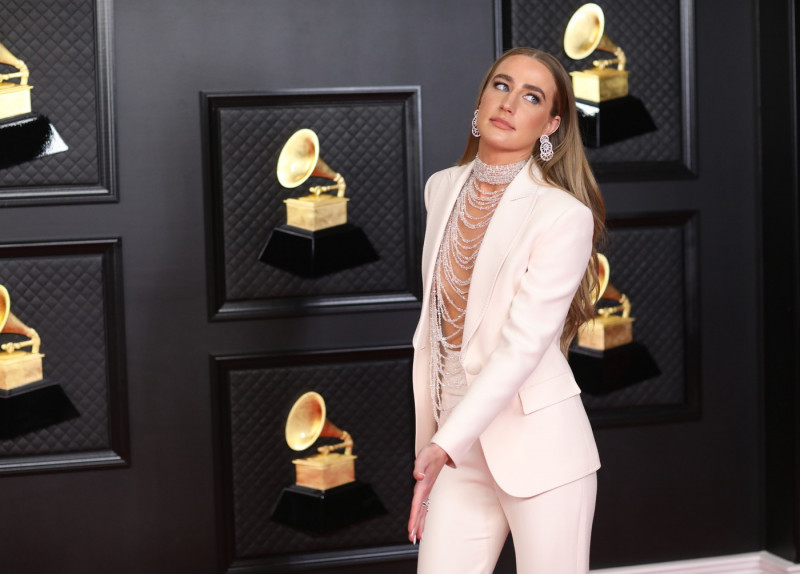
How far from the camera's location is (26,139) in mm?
3004

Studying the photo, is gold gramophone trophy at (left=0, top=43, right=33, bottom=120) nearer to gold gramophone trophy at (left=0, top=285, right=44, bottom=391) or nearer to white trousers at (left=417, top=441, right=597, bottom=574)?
gold gramophone trophy at (left=0, top=285, right=44, bottom=391)

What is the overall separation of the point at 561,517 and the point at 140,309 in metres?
1.42

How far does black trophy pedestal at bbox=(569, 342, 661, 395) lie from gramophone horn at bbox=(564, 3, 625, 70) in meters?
0.87

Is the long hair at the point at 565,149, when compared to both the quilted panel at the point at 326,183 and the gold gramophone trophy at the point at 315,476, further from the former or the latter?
the gold gramophone trophy at the point at 315,476

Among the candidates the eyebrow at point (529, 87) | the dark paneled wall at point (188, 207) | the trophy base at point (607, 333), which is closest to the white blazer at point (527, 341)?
the eyebrow at point (529, 87)

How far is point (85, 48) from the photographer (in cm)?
302

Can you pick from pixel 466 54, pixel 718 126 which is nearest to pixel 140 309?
pixel 466 54

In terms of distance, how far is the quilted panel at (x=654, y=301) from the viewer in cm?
347

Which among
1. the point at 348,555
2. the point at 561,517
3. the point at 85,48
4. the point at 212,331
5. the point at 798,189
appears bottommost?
the point at 348,555

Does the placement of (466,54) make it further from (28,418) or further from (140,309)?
(28,418)

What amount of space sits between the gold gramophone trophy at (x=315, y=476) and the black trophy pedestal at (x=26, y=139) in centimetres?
99

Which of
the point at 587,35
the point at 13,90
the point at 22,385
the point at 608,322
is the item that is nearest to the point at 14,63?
the point at 13,90

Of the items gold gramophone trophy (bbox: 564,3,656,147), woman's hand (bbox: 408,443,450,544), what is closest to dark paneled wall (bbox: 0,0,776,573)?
gold gramophone trophy (bbox: 564,3,656,147)

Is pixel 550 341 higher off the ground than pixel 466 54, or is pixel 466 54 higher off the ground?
pixel 466 54
